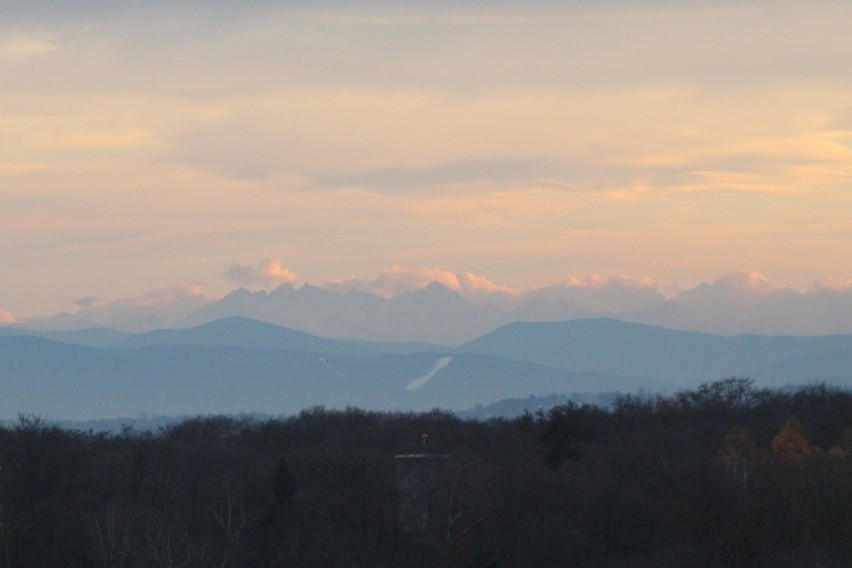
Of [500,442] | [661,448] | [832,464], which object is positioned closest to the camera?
[832,464]

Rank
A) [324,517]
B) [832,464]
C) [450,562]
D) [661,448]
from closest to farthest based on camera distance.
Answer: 1. [450,562]
2. [324,517]
3. [832,464]
4. [661,448]

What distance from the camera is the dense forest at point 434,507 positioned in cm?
5125

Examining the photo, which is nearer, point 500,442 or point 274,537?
point 274,537

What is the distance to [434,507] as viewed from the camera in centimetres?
5722

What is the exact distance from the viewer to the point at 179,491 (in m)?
67.1

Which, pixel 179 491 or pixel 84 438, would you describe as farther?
pixel 84 438

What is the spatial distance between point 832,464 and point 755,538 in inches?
431

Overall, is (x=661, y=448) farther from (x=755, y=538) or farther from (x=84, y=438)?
(x=84, y=438)

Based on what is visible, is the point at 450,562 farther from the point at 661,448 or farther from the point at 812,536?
the point at 661,448

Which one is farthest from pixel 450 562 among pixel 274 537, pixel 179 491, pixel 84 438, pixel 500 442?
pixel 84 438

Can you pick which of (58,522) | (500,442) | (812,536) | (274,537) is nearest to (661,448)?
(500,442)

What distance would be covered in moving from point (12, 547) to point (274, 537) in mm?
10166

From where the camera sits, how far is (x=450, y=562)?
164 ft

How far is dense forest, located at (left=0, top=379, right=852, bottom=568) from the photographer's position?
51250 mm
